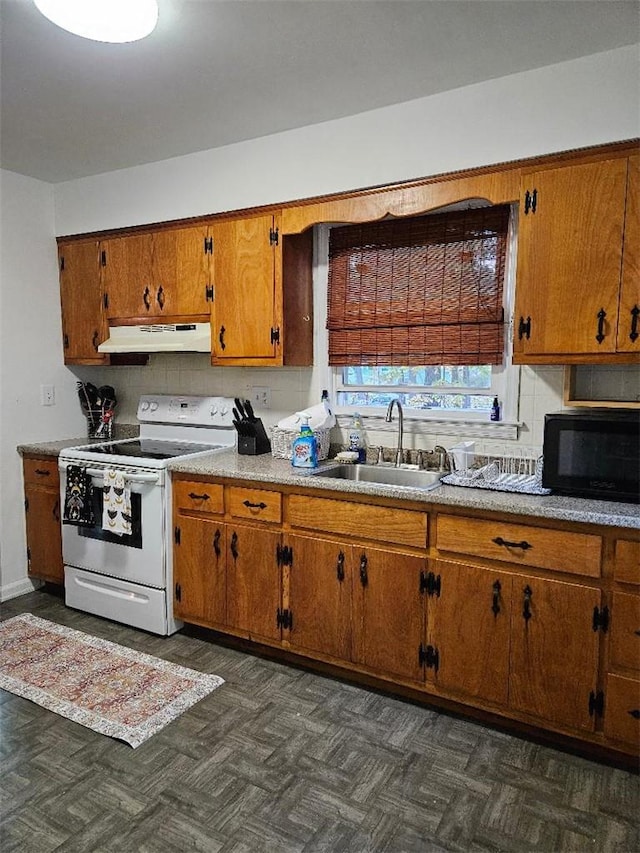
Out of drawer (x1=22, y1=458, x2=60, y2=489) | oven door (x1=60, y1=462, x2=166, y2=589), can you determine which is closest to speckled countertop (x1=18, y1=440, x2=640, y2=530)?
oven door (x1=60, y1=462, x2=166, y2=589)

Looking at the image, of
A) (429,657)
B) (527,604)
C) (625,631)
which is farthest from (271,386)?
(625,631)

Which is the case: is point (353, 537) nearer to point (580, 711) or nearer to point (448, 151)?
point (580, 711)

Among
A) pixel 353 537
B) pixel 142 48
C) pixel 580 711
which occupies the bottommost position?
pixel 580 711

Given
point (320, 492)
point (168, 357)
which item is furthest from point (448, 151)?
point (168, 357)

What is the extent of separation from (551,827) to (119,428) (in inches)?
131

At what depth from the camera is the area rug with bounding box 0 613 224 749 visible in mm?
2320

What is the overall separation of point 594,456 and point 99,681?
230cm

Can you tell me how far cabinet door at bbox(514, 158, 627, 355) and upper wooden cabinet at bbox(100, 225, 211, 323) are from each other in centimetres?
170

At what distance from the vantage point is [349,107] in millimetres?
2605

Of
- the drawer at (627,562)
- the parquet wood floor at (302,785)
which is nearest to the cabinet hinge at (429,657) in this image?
the parquet wood floor at (302,785)

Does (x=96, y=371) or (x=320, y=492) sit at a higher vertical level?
(x=96, y=371)

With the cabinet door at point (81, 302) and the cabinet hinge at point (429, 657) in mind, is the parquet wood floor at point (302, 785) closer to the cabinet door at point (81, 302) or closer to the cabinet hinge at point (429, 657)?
the cabinet hinge at point (429, 657)

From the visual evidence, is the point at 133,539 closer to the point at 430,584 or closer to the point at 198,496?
the point at 198,496

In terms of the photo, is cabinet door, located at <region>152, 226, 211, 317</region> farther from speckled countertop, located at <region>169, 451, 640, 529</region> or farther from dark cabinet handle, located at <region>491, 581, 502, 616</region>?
dark cabinet handle, located at <region>491, 581, 502, 616</region>
